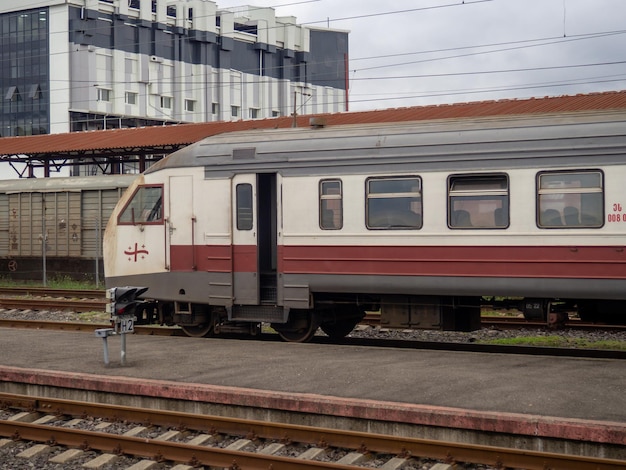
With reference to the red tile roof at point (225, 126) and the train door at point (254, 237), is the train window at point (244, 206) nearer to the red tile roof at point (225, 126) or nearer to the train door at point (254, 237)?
the train door at point (254, 237)

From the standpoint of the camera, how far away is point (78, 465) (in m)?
8.40

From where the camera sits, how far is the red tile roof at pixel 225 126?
23.3 meters

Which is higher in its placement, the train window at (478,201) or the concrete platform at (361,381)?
the train window at (478,201)

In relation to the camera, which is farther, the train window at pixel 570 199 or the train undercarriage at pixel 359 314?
the train undercarriage at pixel 359 314

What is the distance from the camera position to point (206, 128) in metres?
29.8

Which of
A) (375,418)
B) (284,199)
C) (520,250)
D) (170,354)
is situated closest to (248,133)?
(284,199)

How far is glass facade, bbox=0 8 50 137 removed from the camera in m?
66.8

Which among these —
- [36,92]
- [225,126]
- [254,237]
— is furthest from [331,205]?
[36,92]

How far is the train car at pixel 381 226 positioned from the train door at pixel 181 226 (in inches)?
1.0

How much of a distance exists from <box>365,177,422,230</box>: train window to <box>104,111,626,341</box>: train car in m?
0.02

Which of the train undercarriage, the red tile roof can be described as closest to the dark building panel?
the red tile roof

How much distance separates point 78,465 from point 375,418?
2916mm

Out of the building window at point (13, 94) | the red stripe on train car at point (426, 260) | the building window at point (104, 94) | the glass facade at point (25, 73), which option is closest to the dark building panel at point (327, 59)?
the building window at point (104, 94)

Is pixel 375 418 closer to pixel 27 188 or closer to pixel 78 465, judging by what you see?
pixel 78 465
